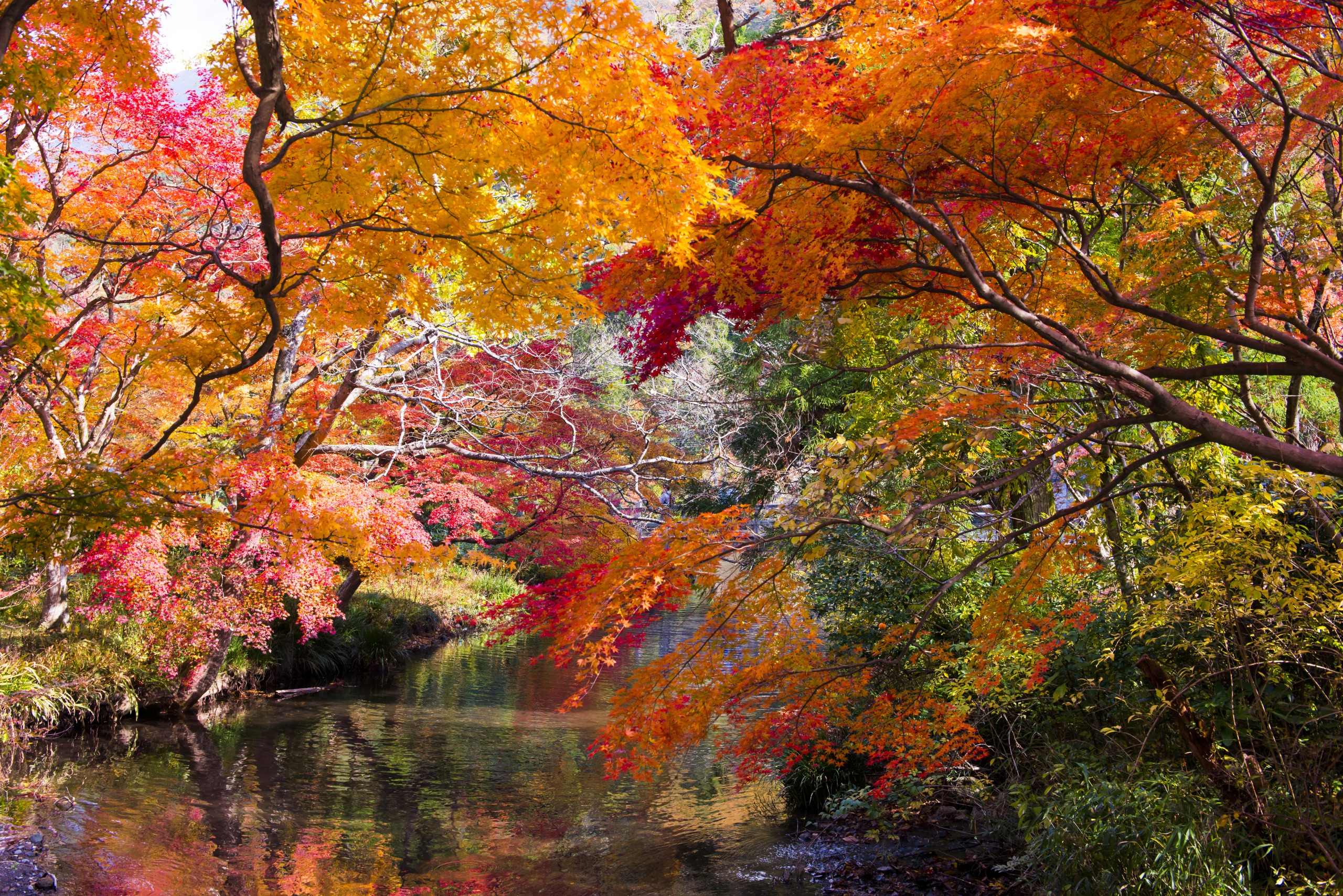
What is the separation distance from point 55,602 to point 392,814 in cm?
536

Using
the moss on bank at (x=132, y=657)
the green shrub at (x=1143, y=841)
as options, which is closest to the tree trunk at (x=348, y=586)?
the moss on bank at (x=132, y=657)

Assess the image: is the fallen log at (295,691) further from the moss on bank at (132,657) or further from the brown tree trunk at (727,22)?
the brown tree trunk at (727,22)

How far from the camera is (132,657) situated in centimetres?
962

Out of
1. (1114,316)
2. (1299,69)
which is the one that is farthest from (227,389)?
(1299,69)

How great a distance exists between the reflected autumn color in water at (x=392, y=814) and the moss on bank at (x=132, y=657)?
1.31 feet

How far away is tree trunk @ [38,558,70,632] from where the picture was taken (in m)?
9.81

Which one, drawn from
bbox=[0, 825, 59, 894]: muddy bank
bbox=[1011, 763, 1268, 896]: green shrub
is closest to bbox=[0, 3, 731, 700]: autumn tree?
bbox=[0, 825, 59, 894]: muddy bank

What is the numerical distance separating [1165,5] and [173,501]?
6.05m

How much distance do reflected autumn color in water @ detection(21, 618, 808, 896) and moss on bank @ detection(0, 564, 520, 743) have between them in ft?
1.31

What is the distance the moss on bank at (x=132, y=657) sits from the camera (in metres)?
8.40

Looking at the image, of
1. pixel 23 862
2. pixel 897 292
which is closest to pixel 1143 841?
pixel 897 292

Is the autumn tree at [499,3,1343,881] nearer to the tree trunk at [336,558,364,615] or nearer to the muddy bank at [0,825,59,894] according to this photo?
the muddy bank at [0,825,59,894]

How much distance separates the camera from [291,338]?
10.3 meters

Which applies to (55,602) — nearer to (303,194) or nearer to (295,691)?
(295,691)
